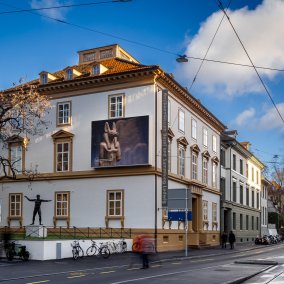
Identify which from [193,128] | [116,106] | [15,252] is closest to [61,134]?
[116,106]

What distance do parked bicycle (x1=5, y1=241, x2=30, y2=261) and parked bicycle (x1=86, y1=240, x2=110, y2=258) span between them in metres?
4.17

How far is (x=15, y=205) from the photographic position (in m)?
41.6

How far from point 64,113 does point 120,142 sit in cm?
601

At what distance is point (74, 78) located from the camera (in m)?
40.5

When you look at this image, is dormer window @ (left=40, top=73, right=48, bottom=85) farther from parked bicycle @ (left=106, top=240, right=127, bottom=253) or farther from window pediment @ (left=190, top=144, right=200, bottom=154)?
parked bicycle @ (left=106, top=240, right=127, bottom=253)

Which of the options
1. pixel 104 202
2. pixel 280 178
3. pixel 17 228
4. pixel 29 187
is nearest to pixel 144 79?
pixel 104 202

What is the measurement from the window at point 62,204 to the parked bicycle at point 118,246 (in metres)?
7.30

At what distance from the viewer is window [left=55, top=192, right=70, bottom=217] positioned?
39.1 m

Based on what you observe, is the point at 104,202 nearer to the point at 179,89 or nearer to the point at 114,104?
the point at 114,104

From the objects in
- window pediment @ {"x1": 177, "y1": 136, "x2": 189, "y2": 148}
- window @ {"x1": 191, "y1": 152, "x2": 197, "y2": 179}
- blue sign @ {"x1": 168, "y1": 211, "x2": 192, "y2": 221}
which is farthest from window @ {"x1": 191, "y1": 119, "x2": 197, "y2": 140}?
blue sign @ {"x1": 168, "y1": 211, "x2": 192, "y2": 221}

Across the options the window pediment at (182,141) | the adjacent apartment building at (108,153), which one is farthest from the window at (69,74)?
the window pediment at (182,141)

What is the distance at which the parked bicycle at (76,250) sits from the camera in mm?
27927

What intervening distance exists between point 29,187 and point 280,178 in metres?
53.5

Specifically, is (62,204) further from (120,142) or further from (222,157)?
(222,157)
